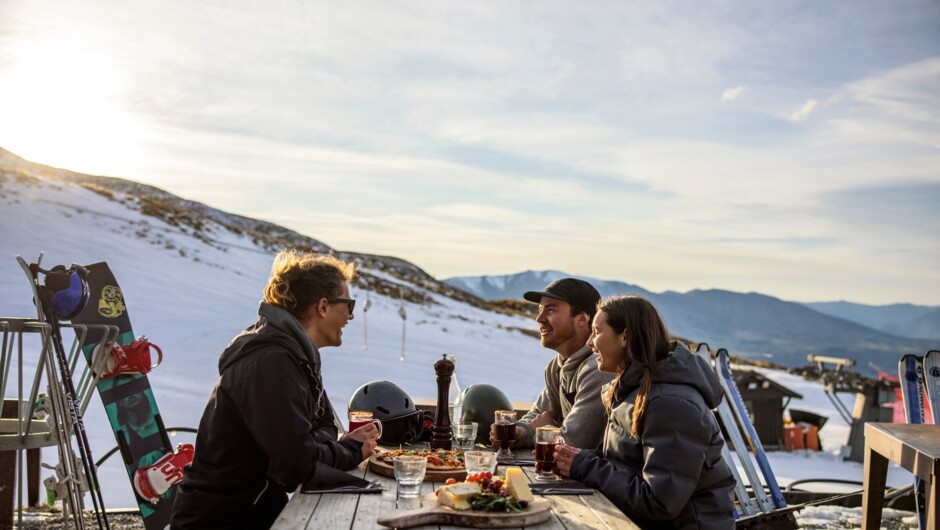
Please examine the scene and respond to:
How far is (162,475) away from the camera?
625 cm

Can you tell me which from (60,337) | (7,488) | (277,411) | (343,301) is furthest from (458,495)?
(7,488)

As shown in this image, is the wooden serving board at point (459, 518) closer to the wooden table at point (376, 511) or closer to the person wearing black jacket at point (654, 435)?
the wooden table at point (376, 511)

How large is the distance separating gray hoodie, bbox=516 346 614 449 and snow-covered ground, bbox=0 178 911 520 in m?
9.06

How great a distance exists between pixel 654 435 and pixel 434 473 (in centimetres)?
90

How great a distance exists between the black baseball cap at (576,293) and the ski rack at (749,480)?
1.75 meters

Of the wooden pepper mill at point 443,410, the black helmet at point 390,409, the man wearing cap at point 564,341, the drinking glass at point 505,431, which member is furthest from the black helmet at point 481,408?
the drinking glass at point 505,431

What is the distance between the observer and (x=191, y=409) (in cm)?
1666

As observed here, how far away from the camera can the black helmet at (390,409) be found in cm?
489

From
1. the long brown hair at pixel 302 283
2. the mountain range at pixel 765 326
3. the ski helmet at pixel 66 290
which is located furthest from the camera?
the mountain range at pixel 765 326

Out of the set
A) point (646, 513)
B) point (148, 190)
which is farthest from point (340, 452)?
point (148, 190)

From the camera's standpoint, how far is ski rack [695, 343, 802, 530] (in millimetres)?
6641

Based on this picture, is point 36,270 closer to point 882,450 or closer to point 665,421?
point 665,421

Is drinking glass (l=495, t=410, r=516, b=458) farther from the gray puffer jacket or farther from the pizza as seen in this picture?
the gray puffer jacket

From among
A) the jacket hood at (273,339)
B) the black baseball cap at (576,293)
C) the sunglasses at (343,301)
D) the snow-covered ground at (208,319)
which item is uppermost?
the black baseball cap at (576,293)
